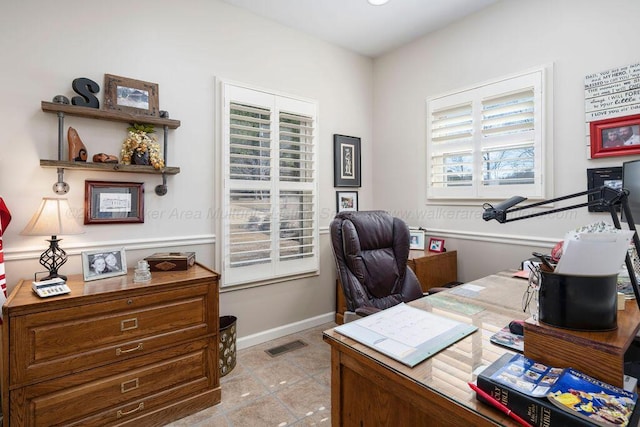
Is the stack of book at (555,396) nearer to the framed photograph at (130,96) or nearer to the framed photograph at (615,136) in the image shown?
the framed photograph at (615,136)

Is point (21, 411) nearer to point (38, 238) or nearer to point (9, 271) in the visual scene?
point (9, 271)

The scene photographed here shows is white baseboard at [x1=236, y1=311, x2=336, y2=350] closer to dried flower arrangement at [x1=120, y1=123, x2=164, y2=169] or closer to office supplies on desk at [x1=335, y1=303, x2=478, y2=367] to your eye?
dried flower arrangement at [x1=120, y1=123, x2=164, y2=169]

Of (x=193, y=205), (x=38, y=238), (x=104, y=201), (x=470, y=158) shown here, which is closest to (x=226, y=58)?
(x=193, y=205)

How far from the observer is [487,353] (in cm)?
107

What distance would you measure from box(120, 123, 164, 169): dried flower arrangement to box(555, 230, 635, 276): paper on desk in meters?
2.35

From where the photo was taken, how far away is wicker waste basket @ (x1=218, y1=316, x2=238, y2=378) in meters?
2.41

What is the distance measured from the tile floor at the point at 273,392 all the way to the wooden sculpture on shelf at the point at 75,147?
1746mm

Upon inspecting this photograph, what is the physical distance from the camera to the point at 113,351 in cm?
177

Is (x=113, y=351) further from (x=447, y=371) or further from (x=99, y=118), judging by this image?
(x=447, y=371)

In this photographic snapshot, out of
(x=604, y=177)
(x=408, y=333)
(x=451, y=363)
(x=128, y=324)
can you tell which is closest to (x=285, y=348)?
(x=128, y=324)

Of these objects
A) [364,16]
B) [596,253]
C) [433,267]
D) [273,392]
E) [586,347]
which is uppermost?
[364,16]

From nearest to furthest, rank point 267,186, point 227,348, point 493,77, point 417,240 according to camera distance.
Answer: point 227,348
point 493,77
point 267,186
point 417,240

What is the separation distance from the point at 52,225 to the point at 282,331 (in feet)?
6.67

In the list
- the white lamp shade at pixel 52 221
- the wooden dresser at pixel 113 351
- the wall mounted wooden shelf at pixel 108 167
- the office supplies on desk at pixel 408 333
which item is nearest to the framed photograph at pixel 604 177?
the office supplies on desk at pixel 408 333
